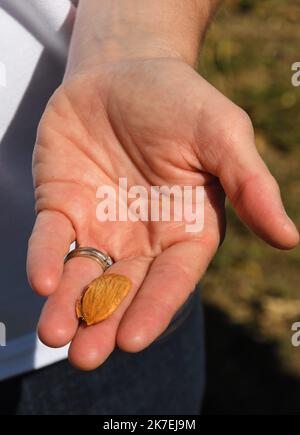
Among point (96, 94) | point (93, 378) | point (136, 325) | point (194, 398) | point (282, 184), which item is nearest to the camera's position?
point (136, 325)

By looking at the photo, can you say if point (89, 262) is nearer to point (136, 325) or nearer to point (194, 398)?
point (136, 325)

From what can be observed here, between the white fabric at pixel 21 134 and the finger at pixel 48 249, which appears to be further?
the white fabric at pixel 21 134

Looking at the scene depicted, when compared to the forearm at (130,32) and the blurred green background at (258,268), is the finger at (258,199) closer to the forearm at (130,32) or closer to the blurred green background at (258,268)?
the forearm at (130,32)

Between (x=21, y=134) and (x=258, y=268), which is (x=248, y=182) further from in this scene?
(x=258, y=268)

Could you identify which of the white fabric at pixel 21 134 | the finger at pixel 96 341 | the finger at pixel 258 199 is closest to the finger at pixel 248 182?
the finger at pixel 258 199

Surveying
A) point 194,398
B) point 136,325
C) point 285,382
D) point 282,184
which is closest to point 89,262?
point 136,325

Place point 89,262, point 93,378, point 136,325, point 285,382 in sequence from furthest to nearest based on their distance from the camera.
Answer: point 285,382 → point 93,378 → point 89,262 → point 136,325
